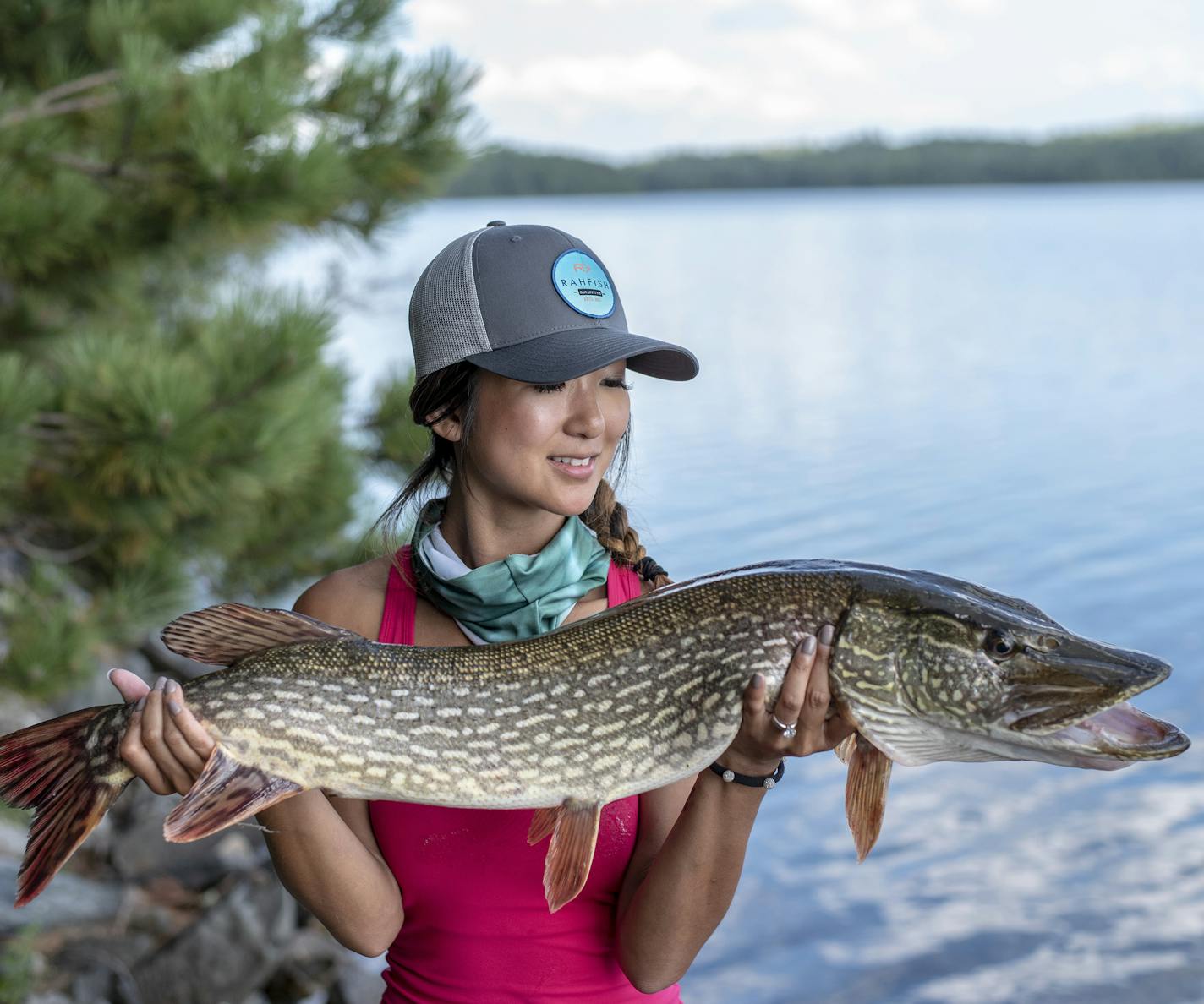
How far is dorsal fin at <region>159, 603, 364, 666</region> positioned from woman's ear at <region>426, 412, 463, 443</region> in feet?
1.27

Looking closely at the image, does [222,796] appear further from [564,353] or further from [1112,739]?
[1112,739]

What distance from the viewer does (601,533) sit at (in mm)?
2094

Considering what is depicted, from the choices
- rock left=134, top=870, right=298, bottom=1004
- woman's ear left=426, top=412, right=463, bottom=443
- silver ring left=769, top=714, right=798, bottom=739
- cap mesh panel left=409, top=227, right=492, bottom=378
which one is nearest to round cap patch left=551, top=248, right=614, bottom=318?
cap mesh panel left=409, top=227, right=492, bottom=378

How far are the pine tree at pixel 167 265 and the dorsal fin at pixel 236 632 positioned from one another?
196 centimetres

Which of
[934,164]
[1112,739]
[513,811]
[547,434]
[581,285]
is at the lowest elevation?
[513,811]

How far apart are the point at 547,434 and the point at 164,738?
69 centimetres

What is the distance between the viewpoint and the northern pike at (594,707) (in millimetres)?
1676

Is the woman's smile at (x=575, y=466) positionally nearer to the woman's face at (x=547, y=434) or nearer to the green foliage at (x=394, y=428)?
the woman's face at (x=547, y=434)

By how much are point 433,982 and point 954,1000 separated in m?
3.99

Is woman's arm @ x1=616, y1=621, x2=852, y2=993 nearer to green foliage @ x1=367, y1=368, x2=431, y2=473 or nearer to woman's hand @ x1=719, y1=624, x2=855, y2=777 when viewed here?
woman's hand @ x1=719, y1=624, x2=855, y2=777

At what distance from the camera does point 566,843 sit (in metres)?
1.73

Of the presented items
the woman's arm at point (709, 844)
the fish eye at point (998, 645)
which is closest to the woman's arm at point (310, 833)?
the woman's arm at point (709, 844)

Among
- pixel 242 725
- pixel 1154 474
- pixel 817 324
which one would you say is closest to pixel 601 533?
pixel 242 725

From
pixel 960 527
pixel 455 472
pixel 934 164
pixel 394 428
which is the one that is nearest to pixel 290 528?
pixel 394 428
